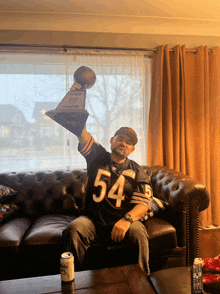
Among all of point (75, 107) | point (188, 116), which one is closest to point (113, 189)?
point (75, 107)

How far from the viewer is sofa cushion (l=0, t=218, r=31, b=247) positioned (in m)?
1.56

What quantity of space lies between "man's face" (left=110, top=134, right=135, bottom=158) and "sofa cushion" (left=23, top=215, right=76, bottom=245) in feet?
2.41

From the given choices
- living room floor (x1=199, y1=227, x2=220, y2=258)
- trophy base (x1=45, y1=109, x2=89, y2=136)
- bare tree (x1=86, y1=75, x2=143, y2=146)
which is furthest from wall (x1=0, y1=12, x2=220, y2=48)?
living room floor (x1=199, y1=227, x2=220, y2=258)

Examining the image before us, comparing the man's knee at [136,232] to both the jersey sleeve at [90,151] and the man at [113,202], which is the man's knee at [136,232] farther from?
the jersey sleeve at [90,151]

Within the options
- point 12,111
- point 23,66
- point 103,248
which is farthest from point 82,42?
point 103,248

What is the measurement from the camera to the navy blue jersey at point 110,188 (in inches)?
66.0

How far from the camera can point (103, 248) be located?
5.12ft

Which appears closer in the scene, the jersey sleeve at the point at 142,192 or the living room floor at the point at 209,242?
the jersey sleeve at the point at 142,192

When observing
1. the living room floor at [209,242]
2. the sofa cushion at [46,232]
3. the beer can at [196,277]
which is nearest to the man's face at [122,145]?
the sofa cushion at [46,232]

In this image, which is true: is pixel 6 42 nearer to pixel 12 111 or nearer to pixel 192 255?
pixel 12 111

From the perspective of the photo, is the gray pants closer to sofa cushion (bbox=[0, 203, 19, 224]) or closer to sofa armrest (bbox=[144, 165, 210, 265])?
sofa armrest (bbox=[144, 165, 210, 265])

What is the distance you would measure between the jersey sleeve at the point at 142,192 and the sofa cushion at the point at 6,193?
112cm

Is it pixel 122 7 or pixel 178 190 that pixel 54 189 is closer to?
pixel 178 190

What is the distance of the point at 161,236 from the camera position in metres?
1.64
